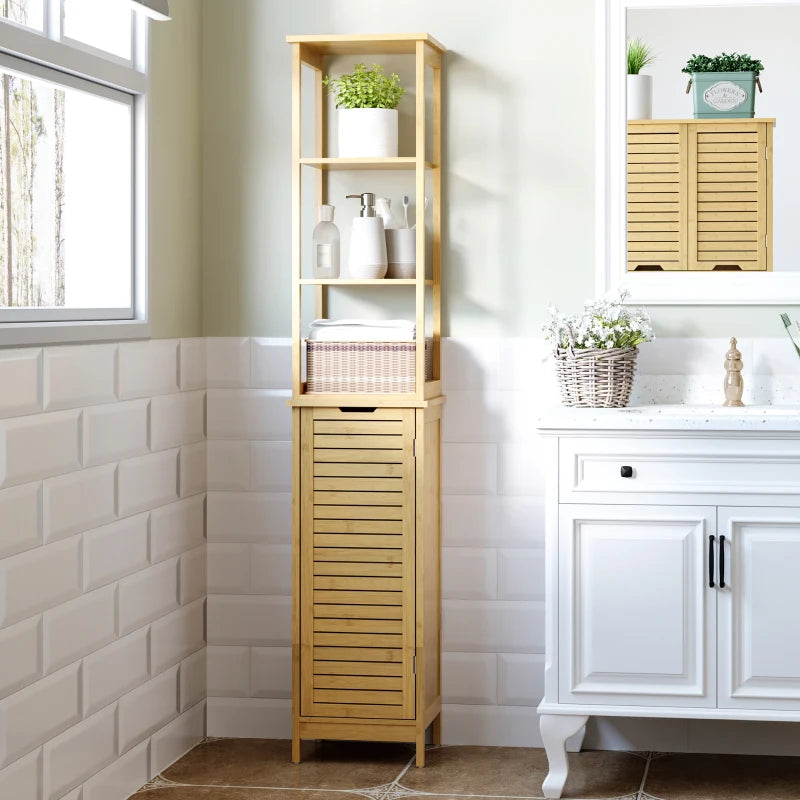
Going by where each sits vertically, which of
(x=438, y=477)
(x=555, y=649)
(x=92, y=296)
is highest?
(x=92, y=296)

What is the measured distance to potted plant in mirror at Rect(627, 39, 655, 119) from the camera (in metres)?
3.62

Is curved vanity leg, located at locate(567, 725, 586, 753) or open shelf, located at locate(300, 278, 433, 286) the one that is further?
curved vanity leg, located at locate(567, 725, 586, 753)

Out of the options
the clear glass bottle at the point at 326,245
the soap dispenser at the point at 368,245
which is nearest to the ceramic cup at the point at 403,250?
the soap dispenser at the point at 368,245

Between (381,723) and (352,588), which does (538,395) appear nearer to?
(352,588)

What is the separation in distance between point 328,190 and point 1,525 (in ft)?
5.25

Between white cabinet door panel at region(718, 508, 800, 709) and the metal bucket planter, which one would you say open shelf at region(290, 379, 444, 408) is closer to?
white cabinet door panel at region(718, 508, 800, 709)

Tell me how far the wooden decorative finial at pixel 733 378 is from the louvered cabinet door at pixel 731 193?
27 centimetres

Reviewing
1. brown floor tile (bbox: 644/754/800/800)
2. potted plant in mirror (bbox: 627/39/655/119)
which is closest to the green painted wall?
potted plant in mirror (bbox: 627/39/655/119)

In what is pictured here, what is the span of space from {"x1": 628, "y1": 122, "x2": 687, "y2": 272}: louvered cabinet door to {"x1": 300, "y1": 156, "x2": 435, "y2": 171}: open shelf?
600 mm

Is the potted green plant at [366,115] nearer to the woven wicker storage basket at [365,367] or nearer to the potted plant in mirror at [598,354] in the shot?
the woven wicker storage basket at [365,367]

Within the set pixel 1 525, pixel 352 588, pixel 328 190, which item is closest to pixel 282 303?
pixel 328 190

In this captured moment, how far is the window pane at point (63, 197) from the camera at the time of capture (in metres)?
2.91

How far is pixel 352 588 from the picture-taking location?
3.54m

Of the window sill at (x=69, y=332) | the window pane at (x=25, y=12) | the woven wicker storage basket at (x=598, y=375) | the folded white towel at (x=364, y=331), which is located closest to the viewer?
the window sill at (x=69, y=332)
